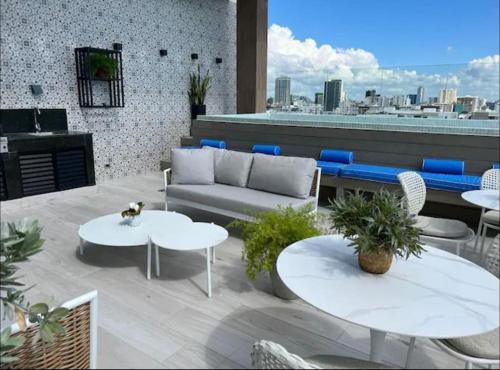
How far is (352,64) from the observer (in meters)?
6.57

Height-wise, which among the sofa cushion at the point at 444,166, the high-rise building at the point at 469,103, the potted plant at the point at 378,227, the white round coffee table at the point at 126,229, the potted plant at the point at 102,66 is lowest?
the white round coffee table at the point at 126,229

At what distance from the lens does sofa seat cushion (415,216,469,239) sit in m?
2.43

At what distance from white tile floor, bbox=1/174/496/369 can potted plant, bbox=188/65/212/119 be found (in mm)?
3868

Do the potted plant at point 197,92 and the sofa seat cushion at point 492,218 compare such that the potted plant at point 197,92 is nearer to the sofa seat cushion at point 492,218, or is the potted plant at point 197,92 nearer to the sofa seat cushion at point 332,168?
the sofa seat cushion at point 332,168

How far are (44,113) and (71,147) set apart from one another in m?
0.61

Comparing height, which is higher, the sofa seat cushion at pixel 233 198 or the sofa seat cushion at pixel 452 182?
the sofa seat cushion at pixel 452 182

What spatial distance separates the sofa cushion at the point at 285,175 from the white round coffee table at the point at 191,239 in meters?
0.86

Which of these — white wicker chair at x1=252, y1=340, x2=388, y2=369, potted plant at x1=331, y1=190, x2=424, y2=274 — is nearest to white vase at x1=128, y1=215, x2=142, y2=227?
potted plant at x1=331, y1=190, x2=424, y2=274

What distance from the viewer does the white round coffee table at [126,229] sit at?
8.65ft

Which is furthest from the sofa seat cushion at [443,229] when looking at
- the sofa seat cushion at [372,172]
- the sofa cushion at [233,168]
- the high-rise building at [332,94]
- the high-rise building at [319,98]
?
the high-rise building at [319,98]

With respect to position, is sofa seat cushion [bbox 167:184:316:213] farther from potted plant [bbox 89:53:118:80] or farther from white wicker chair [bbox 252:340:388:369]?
potted plant [bbox 89:53:118:80]

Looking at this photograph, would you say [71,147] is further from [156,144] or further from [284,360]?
[284,360]

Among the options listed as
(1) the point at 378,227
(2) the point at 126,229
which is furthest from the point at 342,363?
(2) the point at 126,229

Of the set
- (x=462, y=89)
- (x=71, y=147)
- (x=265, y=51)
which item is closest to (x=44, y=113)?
(x=71, y=147)
